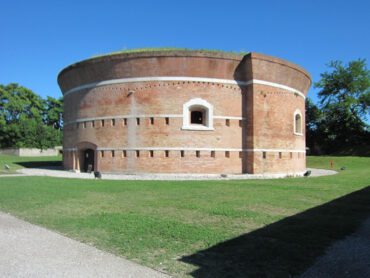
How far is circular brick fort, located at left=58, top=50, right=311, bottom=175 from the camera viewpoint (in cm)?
1691

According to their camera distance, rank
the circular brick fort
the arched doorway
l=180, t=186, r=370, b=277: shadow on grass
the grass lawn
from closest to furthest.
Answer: l=180, t=186, r=370, b=277: shadow on grass, the grass lawn, the circular brick fort, the arched doorway

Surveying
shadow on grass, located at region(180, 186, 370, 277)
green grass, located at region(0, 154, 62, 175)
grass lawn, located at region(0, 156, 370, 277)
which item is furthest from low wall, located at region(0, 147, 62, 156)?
shadow on grass, located at region(180, 186, 370, 277)

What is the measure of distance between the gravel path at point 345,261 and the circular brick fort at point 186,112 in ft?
40.2

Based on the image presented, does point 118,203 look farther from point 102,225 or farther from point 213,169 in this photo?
point 213,169

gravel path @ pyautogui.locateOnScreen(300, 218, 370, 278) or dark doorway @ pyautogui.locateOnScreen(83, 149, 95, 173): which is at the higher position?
dark doorway @ pyautogui.locateOnScreen(83, 149, 95, 173)

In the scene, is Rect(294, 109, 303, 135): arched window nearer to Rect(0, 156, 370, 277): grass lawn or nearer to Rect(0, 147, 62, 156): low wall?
Rect(0, 156, 370, 277): grass lawn

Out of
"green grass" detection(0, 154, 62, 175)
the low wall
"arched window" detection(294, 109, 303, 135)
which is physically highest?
"arched window" detection(294, 109, 303, 135)

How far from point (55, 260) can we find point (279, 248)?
330cm

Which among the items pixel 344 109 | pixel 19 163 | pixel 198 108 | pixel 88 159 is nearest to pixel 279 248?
pixel 198 108

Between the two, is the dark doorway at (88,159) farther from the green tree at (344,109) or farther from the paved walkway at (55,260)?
the green tree at (344,109)

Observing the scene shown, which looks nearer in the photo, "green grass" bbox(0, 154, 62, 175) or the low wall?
"green grass" bbox(0, 154, 62, 175)

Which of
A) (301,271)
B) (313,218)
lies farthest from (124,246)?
(313,218)

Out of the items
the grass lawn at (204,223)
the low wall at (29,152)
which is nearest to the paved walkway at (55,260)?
the grass lawn at (204,223)

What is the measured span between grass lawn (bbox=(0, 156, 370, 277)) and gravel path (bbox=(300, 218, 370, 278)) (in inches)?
6.0
